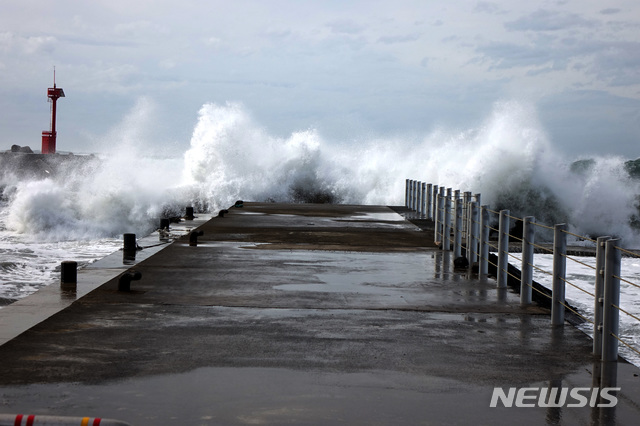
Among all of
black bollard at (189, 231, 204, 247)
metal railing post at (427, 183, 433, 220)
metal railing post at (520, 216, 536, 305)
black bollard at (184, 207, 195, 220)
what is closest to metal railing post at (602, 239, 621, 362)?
metal railing post at (520, 216, 536, 305)

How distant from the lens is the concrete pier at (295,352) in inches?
161

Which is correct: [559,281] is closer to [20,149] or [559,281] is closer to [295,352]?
[295,352]

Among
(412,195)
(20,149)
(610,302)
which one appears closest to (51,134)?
(20,149)

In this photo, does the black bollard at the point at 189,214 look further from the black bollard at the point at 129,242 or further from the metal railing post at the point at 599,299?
the metal railing post at the point at 599,299

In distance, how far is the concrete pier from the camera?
13.4 feet

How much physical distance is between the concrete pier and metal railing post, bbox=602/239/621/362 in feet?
0.41

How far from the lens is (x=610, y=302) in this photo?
5121mm

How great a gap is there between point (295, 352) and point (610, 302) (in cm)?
195

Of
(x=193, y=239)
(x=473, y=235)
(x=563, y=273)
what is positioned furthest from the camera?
(x=193, y=239)

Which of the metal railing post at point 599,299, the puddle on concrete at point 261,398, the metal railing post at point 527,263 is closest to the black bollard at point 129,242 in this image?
the metal railing post at point 527,263

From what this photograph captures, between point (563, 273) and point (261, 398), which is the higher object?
point (563, 273)

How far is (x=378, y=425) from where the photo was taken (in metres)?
3.86

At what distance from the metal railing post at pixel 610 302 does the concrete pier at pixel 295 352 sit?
13cm

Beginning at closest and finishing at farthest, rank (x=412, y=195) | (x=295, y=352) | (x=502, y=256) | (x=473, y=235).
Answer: (x=295, y=352)
(x=502, y=256)
(x=473, y=235)
(x=412, y=195)
